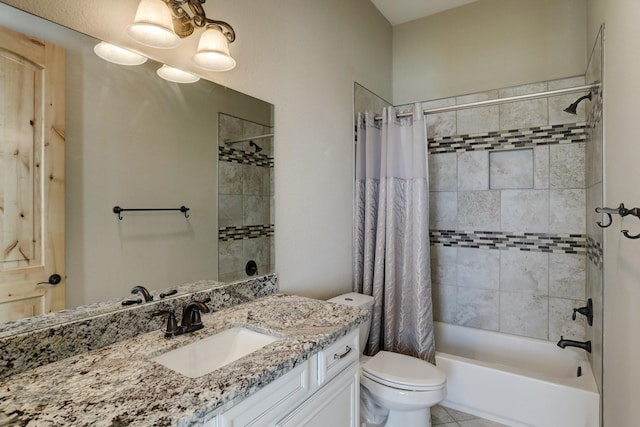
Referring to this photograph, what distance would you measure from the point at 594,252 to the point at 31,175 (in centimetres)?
267

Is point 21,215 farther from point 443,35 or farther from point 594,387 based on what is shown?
point 443,35

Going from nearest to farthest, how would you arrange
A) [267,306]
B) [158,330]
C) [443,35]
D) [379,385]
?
[158,330]
[267,306]
[379,385]
[443,35]

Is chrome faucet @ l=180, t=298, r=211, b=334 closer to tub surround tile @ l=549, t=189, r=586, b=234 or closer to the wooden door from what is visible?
the wooden door

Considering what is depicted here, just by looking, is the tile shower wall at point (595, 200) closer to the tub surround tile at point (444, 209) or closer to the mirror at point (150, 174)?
the tub surround tile at point (444, 209)

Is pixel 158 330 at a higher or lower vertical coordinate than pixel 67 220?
lower

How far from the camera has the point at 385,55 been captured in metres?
2.96

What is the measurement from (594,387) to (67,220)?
2.58 meters

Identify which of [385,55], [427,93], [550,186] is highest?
[385,55]

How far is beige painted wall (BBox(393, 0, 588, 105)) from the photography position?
7.94 ft

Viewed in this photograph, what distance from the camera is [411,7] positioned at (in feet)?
9.16

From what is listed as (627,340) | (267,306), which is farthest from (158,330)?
(627,340)

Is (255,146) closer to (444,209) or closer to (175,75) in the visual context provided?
(175,75)

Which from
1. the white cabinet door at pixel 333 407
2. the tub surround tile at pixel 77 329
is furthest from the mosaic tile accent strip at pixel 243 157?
the white cabinet door at pixel 333 407

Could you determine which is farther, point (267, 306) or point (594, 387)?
point (594, 387)
